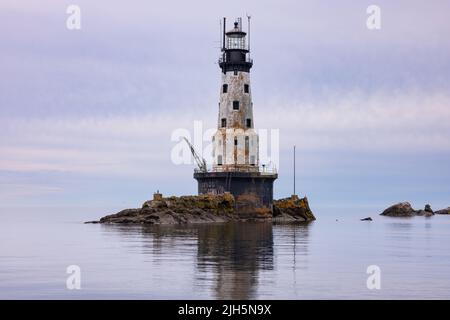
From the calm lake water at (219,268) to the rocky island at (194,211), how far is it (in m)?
22.8

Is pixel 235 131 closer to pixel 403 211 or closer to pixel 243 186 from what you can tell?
pixel 243 186

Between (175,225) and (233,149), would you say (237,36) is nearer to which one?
(233,149)

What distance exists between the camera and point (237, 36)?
9325cm

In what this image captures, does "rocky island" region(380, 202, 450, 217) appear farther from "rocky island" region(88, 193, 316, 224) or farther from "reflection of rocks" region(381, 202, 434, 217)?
"rocky island" region(88, 193, 316, 224)

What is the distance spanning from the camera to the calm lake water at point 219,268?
105ft

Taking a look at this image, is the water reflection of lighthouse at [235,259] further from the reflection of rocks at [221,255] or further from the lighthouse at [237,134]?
the lighthouse at [237,134]

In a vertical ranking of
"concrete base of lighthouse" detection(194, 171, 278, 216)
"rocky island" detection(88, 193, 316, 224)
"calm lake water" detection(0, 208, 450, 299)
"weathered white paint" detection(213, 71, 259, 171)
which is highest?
"weathered white paint" detection(213, 71, 259, 171)

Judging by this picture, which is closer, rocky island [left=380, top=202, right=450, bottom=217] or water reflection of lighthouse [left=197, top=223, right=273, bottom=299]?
water reflection of lighthouse [left=197, top=223, right=273, bottom=299]

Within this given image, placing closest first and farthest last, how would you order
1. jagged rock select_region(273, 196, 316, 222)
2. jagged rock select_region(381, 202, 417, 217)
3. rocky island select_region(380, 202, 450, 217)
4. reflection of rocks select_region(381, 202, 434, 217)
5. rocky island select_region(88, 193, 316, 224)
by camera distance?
rocky island select_region(88, 193, 316, 224), jagged rock select_region(273, 196, 316, 222), jagged rock select_region(381, 202, 417, 217), reflection of rocks select_region(381, 202, 434, 217), rocky island select_region(380, 202, 450, 217)

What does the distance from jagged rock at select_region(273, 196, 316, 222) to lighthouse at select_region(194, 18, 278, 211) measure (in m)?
5.57

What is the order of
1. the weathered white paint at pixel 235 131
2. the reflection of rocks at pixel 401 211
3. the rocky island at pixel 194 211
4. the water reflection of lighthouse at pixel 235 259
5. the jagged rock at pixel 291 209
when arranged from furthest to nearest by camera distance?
the reflection of rocks at pixel 401 211
the jagged rock at pixel 291 209
the weathered white paint at pixel 235 131
the rocky island at pixel 194 211
the water reflection of lighthouse at pixel 235 259

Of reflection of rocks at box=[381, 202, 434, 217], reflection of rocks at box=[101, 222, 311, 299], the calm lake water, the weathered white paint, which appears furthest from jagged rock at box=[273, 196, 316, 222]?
reflection of rocks at box=[381, 202, 434, 217]

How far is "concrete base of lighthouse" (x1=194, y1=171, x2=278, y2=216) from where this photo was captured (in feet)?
298

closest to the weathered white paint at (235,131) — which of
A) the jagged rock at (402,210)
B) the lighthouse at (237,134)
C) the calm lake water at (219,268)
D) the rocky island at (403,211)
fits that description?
the lighthouse at (237,134)
